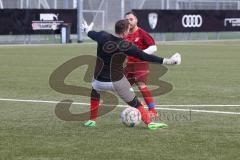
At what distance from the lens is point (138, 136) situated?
9367 mm

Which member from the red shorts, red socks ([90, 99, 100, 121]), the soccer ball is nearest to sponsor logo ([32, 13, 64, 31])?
the red shorts

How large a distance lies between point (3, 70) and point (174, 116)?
11.0 metres

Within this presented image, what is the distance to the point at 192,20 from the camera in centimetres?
4666

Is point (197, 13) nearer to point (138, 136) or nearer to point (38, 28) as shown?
point (38, 28)

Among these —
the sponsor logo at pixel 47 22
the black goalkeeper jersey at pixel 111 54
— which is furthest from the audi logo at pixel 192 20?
the black goalkeeper jersey at pixel 111 54

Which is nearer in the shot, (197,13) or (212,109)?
(212,109)

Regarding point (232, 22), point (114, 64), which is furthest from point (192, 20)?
point (114, 64)

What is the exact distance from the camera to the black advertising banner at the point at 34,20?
39531mm

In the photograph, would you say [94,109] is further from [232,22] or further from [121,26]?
[232,22]

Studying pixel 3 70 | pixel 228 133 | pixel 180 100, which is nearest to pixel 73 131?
pixel 228 133

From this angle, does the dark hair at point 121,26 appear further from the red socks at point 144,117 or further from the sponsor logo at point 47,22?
the sponsor logo at point 47,22

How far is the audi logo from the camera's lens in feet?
152

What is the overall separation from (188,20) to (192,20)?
33 cm

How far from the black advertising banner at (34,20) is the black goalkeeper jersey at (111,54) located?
1179 inches
